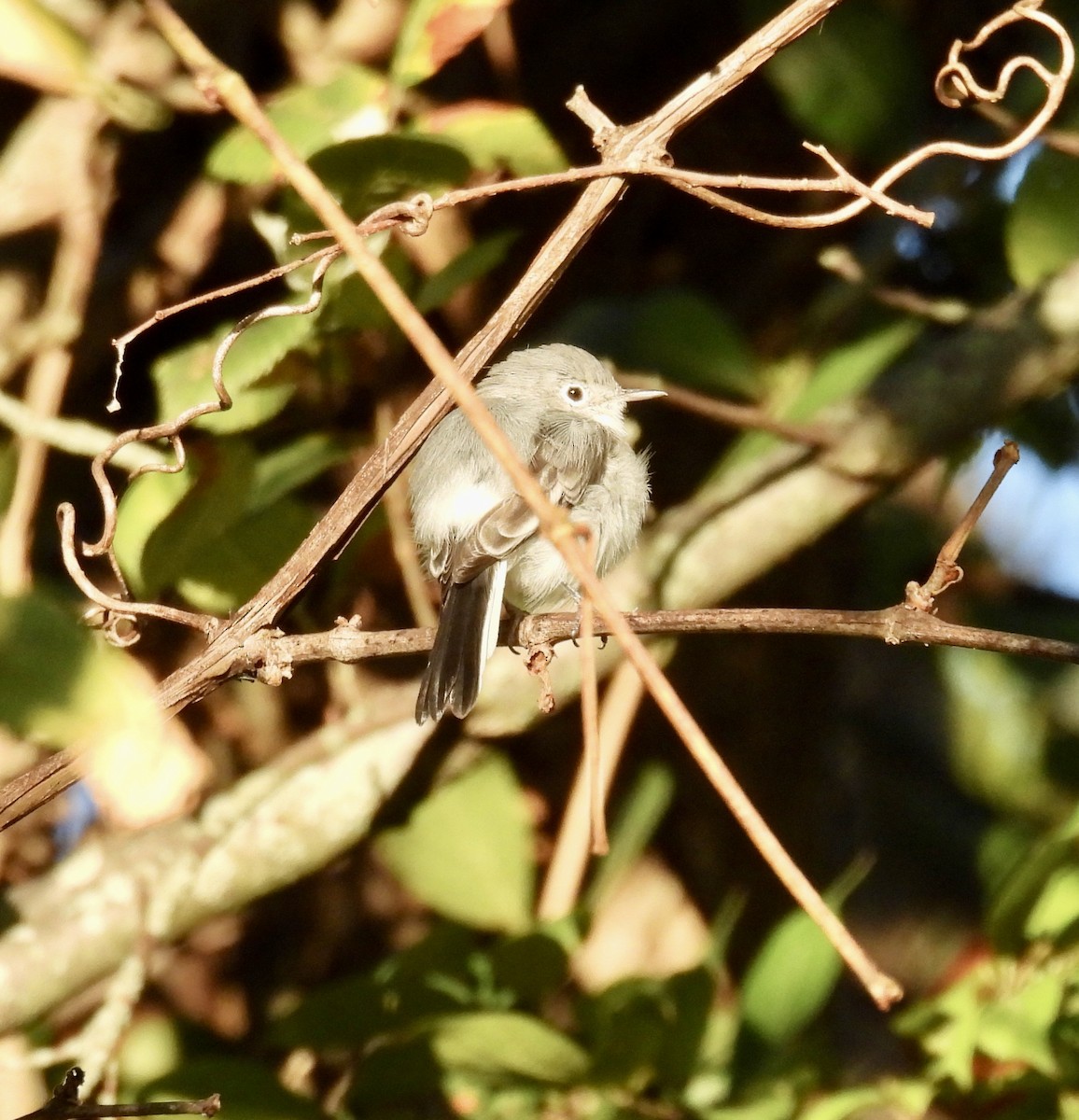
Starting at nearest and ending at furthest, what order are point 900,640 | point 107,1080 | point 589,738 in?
point 589,738, point 900,640, point 107,1080

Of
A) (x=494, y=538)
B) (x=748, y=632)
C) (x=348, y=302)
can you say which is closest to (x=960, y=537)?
(x=748, y=632)

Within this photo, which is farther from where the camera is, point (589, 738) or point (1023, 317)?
point (1023, 317)

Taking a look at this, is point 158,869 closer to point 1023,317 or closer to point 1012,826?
point 1012,826

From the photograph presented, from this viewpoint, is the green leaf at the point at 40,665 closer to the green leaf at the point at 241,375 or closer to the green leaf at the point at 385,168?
the green leaf at the point at 241,375

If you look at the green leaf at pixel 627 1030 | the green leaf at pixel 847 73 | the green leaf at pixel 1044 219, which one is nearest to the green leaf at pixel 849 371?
the green leaf at pixel 1044 219

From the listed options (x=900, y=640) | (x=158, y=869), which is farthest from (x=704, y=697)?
(x=900, y=640)

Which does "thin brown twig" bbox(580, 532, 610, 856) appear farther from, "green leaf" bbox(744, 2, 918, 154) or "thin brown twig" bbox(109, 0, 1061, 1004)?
"green leaf" bbox(744, 2, 918, 154)

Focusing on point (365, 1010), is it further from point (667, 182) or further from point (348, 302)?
point (667, 182)
